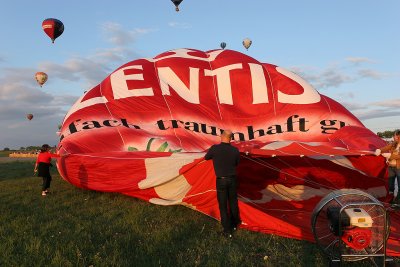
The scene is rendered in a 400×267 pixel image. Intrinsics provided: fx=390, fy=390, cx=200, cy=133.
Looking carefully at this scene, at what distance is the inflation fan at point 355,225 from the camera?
3.87 m

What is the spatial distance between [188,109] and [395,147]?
4.72 metres

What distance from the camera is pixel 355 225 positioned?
3861mm

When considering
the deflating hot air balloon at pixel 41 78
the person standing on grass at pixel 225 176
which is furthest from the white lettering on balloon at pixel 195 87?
the deflating hot air balloon at pixel 41 78

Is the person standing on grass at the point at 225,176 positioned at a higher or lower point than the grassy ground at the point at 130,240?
higher

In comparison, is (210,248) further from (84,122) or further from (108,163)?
(84,122)

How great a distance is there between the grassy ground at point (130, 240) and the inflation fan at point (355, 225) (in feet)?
1.18

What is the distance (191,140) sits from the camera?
30.1 ft

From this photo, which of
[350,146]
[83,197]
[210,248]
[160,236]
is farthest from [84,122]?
[350,146]

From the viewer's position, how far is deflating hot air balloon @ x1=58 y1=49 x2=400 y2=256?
22.3 feet

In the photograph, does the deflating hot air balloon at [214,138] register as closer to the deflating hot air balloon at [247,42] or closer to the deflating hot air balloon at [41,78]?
the deflating hot air balloon at [247,42]

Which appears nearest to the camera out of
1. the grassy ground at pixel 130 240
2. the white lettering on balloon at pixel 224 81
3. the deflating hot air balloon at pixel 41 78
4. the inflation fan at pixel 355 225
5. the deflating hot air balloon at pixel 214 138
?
the inflation fan at pixel 355 225

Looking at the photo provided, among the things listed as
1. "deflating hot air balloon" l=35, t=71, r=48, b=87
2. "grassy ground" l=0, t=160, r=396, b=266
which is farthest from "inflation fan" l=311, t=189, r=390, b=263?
"deflating hot air balloon" l=35, t=71, r=48, b=87

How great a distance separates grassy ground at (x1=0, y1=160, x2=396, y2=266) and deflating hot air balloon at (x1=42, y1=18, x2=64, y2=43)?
437 inches

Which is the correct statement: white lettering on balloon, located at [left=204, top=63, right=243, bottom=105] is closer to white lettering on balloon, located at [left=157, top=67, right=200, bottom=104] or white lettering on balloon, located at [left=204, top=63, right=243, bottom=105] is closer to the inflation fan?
white lettering on balloon, located at [left=157, top=67, right=200, bottom=104]
